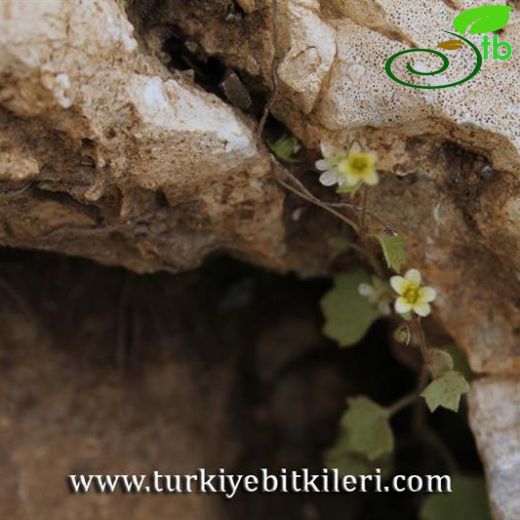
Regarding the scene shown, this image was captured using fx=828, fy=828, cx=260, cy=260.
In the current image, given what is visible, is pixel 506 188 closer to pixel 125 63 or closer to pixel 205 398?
pixel 125 63

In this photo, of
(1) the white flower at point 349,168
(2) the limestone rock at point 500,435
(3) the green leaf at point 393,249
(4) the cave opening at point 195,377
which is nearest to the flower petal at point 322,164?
(1) the white flower at point 349,168

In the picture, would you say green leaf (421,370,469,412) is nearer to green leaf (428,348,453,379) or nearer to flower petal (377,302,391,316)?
green leaf (428,348,453,379)

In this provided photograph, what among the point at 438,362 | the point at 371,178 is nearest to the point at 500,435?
the point at 438,362

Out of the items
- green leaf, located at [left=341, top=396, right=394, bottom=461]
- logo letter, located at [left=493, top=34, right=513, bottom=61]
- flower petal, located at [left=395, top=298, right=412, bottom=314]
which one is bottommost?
green leaf, located at [left=341, top=396, right=394, bottom=461]

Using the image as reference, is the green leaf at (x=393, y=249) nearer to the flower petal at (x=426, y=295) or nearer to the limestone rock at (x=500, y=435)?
the flower petal at (x=426, y=295)

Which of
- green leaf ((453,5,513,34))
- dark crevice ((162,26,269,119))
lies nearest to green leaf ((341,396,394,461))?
dark crevice ((162,26,269,119))

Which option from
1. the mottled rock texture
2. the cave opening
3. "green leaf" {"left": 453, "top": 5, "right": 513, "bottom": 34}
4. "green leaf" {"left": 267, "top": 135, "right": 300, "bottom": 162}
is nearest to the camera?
the mottled rock texture

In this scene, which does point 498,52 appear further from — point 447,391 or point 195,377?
point 195,377
